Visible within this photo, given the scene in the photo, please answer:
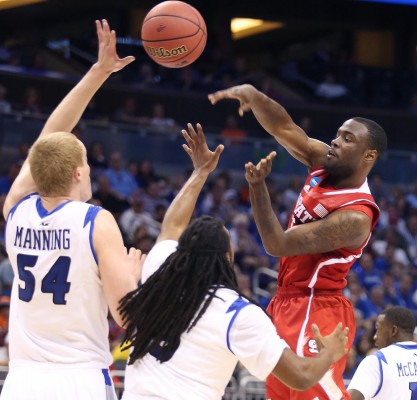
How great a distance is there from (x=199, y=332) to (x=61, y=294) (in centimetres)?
61

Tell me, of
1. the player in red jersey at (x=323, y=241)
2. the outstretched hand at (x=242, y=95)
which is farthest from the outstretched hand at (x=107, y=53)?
the outstretched hand at (x=242, y=95)

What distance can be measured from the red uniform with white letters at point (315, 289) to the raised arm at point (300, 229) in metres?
0.10

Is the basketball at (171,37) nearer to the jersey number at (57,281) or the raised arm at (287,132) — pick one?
the raised arm at (287,132)

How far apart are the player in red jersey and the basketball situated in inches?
37.3

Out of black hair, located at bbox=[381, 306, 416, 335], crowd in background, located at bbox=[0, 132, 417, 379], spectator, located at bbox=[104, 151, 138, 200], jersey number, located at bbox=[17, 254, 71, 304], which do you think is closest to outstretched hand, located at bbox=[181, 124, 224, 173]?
jersey number, located at bbox=[17, 254, 71, 304]

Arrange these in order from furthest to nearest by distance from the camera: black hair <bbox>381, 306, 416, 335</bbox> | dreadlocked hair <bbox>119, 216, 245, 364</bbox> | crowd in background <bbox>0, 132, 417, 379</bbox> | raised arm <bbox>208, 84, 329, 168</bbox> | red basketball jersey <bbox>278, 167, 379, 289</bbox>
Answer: crowd in background <bbox>0, 132, 417, 379</bbox> → black hair <bbox>381, 306, 416, 335</bbox> → raised arm <bbox>208, 84, 329, 168</bbox> → red basketball jersey <bbox>278, 167, 379, 289</bbox> → dreadlocked hair <bbox>119, 216, 245, 364</bbox>

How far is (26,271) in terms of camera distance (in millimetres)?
3965

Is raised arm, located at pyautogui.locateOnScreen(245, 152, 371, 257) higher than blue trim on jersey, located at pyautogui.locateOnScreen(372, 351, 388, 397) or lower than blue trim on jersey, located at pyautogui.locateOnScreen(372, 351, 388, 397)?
higher

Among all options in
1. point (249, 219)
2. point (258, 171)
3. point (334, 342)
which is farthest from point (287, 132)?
point (249, 219)

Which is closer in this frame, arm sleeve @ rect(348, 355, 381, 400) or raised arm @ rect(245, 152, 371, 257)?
raised arm @ rect(245, 152, 371, 257)

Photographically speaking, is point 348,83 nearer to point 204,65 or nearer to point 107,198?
point 204,65

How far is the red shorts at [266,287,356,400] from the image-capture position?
5.22 meters

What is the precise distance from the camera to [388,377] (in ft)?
19.9

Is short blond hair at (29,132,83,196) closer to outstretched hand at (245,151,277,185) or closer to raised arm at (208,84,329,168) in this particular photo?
outstretched hand at (245,151,277,185)
